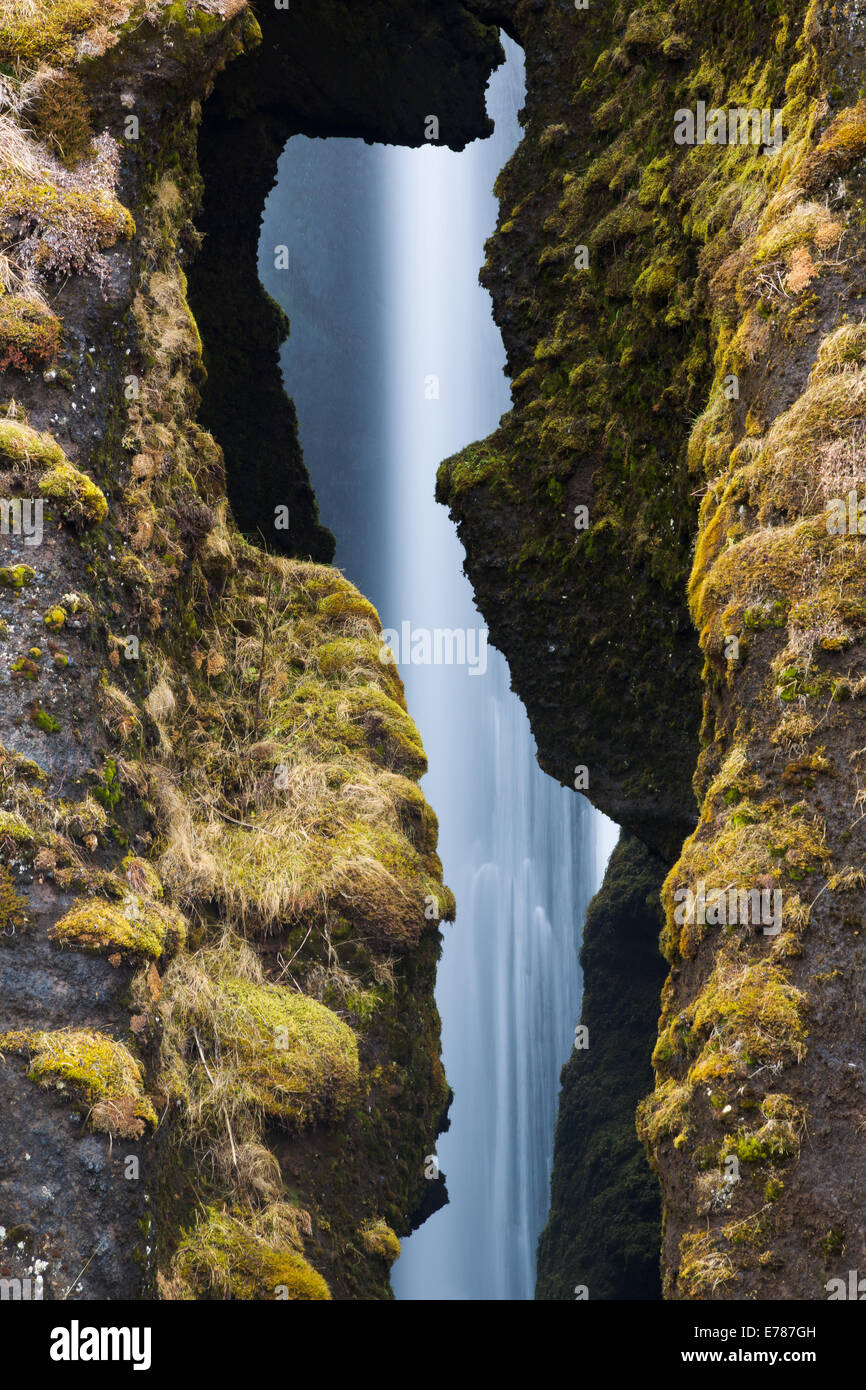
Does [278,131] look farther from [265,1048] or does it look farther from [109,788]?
[265,1048]

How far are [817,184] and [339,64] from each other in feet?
23.1

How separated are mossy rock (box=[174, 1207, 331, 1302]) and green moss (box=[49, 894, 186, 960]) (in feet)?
4.69

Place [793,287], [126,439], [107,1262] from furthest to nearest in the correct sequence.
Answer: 1. [126,439]
2. [793,287]
3. [107,1262]

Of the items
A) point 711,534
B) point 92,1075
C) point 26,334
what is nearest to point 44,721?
point 92,1075

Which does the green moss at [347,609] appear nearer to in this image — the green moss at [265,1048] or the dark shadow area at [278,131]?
the dark shadow area at [278,131]

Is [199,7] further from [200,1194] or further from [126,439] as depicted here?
[200,1194]

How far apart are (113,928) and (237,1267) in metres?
1.92

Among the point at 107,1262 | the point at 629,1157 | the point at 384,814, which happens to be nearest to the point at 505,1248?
the point at 629,1157

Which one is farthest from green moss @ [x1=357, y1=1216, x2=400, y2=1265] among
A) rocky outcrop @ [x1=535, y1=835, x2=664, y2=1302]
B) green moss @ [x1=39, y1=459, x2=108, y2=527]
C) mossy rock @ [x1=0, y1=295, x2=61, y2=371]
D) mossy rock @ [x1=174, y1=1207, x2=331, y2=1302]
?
rocky outcrop @ [x1=535, y1=835, x2=664, y2=1302]

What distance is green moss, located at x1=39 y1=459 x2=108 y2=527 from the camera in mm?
6035

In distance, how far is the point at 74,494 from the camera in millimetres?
6094

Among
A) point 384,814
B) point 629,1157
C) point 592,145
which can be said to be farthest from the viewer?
point 629,1157

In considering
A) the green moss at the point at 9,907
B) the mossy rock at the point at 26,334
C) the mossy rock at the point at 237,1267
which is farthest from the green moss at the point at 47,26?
the mossy rock at the point at 237,1267

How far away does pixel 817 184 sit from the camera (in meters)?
5.78
